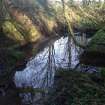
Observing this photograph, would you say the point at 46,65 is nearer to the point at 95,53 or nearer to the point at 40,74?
the point at 40,74

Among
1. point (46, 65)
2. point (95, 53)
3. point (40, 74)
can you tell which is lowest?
point (40, 74)

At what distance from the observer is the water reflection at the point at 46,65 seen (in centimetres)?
1363

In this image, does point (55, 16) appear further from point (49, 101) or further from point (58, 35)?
point (49, 101)

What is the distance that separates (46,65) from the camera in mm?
16484

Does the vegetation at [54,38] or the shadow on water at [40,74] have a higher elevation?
the vegetation at [54,38]

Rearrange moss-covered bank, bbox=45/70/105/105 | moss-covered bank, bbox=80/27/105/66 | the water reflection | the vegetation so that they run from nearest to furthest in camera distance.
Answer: moss-covered bank, bbox=45/70/105/105
the vegetation
the water reflection
moss-covered bank, bbox=80/27/105/66

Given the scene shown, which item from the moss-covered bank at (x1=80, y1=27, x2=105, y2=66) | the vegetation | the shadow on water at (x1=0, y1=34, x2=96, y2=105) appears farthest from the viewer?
the moss-covered bank at (x1=80, y1=27, x2=105, y2=66)

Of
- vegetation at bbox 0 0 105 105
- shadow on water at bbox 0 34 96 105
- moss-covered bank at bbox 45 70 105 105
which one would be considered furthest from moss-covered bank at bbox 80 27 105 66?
moss-covered bank at bbox 45 70 105 105

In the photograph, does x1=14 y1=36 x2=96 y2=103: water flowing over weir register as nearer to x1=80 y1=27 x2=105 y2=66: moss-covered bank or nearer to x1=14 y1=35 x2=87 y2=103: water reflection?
x1=14 y1=35 x2=87 y2=103: water reflection

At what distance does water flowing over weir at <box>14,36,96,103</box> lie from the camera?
13703 mm

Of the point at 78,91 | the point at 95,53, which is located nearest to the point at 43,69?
the point at 95,53

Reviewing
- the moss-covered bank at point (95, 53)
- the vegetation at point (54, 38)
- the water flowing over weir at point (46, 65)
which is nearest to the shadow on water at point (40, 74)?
the water flowing over weir at point (46, 65)

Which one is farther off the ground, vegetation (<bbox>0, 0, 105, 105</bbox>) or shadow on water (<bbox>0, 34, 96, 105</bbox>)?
vegetation (<bbox>0, 0, 105, 105</bbox>)

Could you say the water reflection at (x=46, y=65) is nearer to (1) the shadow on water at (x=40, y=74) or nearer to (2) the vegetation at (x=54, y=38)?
(1) the shadow on water at (x=40, y=74)
